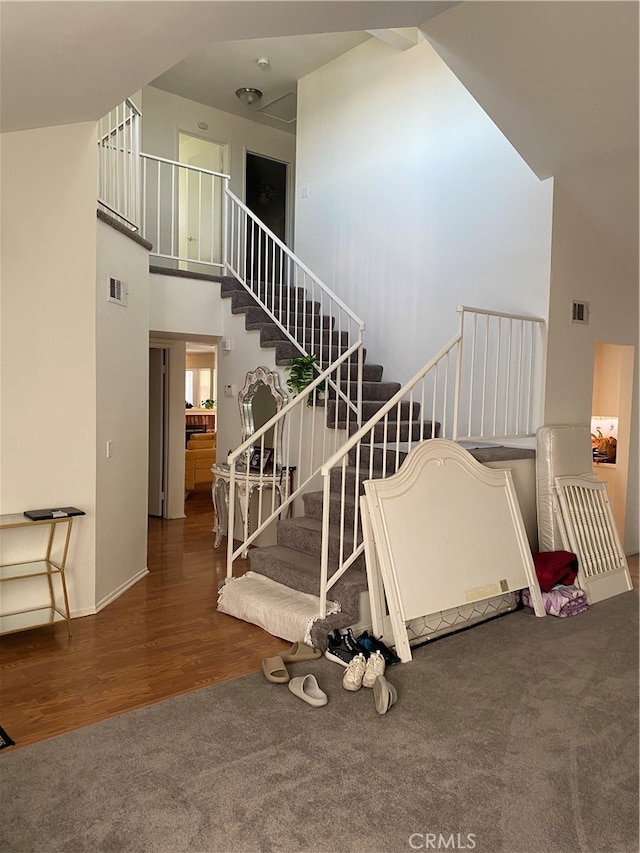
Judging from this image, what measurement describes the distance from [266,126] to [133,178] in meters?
4.61

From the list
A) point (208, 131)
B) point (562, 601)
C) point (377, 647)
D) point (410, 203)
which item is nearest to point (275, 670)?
point (377, 647)

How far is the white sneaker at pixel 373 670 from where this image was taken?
3.12 m

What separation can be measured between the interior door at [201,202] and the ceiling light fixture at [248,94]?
31.6 inches

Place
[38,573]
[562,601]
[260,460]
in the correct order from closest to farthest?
[38,573] → [562,601] → [260,460]

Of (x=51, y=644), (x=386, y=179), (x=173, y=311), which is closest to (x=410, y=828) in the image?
(x=51, y=644)

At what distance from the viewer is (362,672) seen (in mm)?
3145

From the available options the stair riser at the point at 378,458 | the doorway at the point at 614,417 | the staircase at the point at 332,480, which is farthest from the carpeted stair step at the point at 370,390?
the doorway at the point at 614,417

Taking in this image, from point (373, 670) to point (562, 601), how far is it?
177 cm

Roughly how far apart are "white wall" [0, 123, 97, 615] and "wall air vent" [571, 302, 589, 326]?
363 centimetres

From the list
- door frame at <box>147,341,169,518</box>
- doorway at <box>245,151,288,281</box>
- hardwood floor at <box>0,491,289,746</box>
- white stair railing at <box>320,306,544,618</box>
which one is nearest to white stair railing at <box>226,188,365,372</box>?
white stair railing at <box>320,306,544,618</box>

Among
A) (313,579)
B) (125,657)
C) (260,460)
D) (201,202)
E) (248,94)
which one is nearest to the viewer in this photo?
(125,657)

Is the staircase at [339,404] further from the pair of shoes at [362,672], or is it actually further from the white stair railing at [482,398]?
the pair of shoes at [362,672]

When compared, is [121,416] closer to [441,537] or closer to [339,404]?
[339,404]

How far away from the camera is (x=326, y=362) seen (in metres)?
6.05
